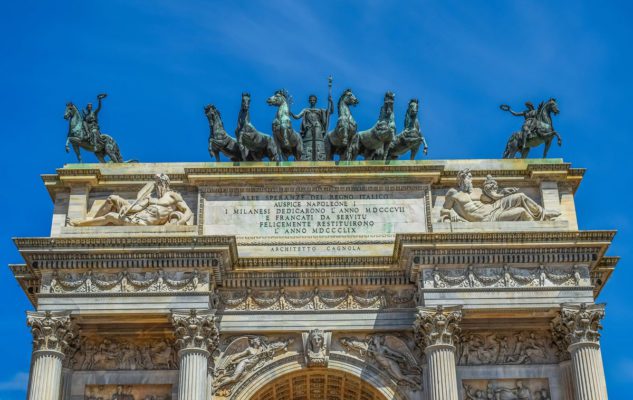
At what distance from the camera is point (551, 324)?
97.8 ft

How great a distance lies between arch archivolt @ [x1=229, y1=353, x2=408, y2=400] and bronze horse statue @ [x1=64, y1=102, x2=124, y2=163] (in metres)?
8.44

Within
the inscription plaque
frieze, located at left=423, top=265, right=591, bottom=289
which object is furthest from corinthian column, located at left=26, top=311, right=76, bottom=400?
frieze, located at left=423, top=265, right=591, bottom=289

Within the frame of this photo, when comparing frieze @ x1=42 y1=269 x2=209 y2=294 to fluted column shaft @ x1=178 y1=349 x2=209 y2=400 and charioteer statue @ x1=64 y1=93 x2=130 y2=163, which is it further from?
charioteer statue @ x1=64 y1=93 x2=130 y2=163

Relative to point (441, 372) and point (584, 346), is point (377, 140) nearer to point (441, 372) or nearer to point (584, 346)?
point (441, 372)

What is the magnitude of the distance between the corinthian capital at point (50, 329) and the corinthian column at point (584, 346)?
1287cm

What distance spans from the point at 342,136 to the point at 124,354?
29.9ft

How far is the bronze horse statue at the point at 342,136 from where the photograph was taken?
110ft

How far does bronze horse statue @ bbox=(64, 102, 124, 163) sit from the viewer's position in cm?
3334

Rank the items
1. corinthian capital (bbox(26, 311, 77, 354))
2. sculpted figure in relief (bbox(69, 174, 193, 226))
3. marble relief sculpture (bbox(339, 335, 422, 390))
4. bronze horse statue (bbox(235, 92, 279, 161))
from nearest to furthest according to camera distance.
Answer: corinthian capital (bbox(26, 311, 77, 354)) → marble relief sculpture (bbox(339, 335, 422, 390)) → sculpted figure in relief (bbox(69, 174, 193, 226)) → bronze horse statue (bbox(235, 92, 279, 161))

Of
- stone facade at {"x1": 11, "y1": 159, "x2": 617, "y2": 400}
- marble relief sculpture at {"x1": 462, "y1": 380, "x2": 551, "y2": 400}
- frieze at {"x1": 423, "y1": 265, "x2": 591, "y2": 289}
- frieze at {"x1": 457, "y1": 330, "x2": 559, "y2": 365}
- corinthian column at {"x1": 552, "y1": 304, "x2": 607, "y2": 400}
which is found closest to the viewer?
corinthian column at {"x1": 552, "y1": 304, "x2": 607, "y2": 400}

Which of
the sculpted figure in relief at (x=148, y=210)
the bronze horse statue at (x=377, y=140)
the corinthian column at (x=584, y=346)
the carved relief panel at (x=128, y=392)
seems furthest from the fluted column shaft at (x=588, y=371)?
the sculpted figure in relief at (x=148, y=210)

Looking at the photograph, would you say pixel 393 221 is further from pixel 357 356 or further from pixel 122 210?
pixel 122 210

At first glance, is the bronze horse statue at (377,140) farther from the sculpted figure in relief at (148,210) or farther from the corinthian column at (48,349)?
the corinthian column at (48,349)

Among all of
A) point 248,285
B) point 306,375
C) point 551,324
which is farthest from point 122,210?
point 551,324
